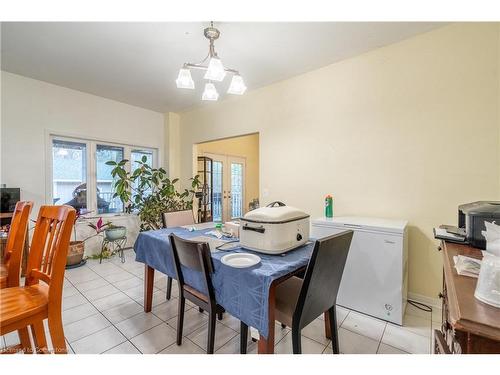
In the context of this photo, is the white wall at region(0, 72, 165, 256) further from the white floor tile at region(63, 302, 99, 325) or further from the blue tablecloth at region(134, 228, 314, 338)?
the blue tablecloth at region(134, 228, 314, 338)

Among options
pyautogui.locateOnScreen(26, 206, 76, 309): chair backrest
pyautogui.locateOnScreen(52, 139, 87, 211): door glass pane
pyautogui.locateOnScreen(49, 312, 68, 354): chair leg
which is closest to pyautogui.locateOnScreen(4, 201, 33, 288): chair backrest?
pyautogui.locateOnScreen(26, 206, 76, 309): chair backrest

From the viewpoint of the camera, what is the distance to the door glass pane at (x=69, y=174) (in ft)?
11.4

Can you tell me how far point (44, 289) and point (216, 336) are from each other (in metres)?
1.20

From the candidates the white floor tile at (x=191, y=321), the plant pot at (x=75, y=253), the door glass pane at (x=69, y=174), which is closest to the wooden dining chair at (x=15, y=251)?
the white floor tile at (x=191, y=321)

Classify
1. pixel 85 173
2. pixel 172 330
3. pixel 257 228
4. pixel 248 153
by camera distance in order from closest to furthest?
pixel 257 228, pixel 172 330, pixel 85 173, pixel 248 153

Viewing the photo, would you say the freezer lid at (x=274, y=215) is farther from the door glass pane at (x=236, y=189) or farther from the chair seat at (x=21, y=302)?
the door glass pane at (x=236, y=189)

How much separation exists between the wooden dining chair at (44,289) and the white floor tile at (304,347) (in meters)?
1.32

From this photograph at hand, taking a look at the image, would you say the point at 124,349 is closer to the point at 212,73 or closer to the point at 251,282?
the point at 251,282

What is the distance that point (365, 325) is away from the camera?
6.27ft

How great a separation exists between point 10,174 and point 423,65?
5.01 meters

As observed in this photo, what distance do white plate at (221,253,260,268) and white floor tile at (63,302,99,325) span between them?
1.68 meters

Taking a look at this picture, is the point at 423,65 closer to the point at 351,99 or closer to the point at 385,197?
the point at 351,99

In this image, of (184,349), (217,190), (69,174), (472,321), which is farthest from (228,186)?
(472,321)
